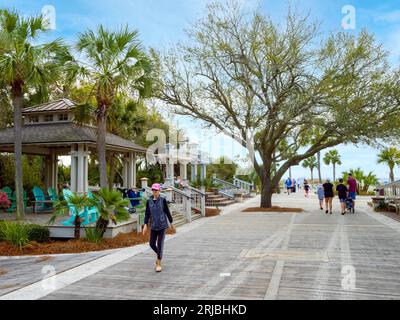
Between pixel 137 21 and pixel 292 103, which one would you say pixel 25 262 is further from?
pixel 292 103

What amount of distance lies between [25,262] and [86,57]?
270 inches

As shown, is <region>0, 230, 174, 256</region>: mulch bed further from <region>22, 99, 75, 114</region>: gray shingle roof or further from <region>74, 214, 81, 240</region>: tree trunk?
<region>22, 99, 75, 114</region>: gray shingle roof

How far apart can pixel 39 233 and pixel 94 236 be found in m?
1.68

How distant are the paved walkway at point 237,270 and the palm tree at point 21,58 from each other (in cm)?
499

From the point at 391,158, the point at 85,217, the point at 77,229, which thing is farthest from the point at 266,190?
the point at 391,158

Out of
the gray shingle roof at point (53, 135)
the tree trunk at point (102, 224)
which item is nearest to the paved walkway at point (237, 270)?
the tree trunk at point (102, 224)

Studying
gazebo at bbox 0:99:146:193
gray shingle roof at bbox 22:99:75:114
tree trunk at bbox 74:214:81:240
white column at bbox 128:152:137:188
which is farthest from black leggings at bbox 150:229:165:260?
white column at bbox 128:152:137:188

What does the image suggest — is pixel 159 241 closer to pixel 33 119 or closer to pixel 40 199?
pixel 40 199

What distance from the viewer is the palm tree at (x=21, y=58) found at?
11516mm

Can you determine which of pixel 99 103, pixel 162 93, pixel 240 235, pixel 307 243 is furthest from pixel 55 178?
pixel 307 243

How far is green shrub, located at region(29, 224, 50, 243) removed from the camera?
400 inches

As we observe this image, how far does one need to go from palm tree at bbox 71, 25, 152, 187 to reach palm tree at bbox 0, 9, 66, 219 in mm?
1042

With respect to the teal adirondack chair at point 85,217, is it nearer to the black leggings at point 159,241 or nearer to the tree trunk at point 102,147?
the tree trunk at point 102,147

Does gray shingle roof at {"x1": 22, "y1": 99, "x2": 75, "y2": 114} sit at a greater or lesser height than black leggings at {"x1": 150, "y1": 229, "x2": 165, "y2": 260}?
greater
